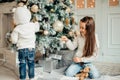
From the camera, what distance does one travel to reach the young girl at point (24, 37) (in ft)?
9.11

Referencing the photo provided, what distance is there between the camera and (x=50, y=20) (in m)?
3.01

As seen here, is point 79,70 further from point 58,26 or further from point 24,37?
point 24,37

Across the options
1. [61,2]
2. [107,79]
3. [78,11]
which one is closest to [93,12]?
[78,11]

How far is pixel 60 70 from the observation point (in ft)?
10.8

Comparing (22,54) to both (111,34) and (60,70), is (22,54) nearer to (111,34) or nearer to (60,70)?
(60,70)

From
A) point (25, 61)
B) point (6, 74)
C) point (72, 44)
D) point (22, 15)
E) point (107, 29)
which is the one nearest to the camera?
point (22, 15)

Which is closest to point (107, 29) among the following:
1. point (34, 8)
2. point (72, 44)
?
point (72, 44)

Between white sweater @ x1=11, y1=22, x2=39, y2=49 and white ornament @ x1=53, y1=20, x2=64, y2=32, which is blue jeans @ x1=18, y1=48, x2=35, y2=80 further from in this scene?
white ornament @ x1=53, y1=20, x2=64, y2=32

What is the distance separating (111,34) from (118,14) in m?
0.34

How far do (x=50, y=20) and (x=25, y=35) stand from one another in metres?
0.40

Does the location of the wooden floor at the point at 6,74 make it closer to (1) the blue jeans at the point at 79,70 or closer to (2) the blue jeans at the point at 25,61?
(2) the blue jeans at the point at 25,61

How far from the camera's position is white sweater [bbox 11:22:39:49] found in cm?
279

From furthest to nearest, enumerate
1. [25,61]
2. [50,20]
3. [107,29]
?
[107,29] < [50,20] < [25,61]

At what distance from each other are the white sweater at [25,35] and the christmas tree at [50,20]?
0.41ft
